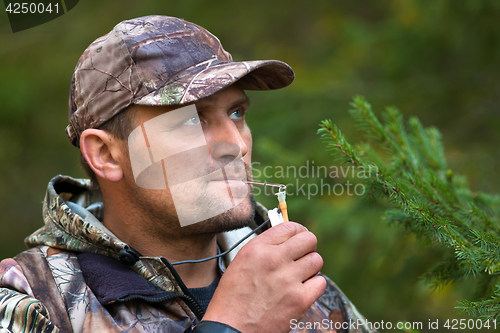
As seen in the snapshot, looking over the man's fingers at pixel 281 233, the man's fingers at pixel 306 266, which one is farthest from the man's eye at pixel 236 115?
the man's fingers at pixel 306 266

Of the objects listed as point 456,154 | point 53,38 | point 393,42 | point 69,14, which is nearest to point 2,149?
point 53,38

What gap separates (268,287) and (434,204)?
Result: 2.29ft

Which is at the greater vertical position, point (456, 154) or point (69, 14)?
point (69, 14)

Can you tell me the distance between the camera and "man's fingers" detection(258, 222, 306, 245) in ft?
4.40

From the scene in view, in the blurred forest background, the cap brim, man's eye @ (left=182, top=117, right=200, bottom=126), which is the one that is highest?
the cap brim

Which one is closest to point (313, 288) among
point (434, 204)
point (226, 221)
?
point (226, 221)

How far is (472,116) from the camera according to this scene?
3.28 m

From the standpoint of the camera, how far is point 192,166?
1.54 meters

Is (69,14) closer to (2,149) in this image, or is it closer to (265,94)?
(2,149)

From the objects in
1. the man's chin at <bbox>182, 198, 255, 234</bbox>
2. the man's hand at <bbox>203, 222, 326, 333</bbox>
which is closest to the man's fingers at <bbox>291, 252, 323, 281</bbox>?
the man's hand at <bbox>203, 222, 326, 333</bbox>

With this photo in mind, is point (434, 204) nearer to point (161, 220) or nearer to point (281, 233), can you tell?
point (281, 233)

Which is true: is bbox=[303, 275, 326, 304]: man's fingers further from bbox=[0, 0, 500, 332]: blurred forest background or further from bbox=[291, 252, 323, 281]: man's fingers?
bbox=[0, 0, 500, 332]: blurred forest background

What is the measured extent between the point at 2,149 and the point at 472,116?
14.7 ft

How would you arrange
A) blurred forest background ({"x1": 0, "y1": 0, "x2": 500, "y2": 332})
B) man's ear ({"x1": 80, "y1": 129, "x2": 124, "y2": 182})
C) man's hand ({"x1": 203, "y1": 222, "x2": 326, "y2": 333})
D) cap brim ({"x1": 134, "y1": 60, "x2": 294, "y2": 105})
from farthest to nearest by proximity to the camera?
blurred forest background ({"x1": 0, "y1": 0, "x2": 500, "y2": 332}), man's ear ({"x1": 80, "y1": 129, "x2": 124, "y2": 182}), cap brim ({"x1": 134, "y1": 60, "x2": 294, "y2": 105}), man's hand ({"x1": 203, "y1": 222, "x2": 326, "y2": 333})
